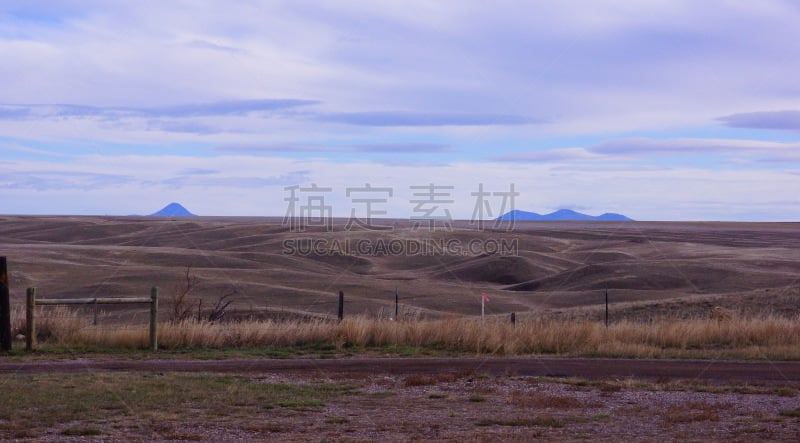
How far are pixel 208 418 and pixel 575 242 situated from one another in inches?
2833

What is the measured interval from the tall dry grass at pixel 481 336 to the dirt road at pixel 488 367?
1384 millimetres

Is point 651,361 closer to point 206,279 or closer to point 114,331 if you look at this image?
point 114,331

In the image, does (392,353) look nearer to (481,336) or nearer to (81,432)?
(481,336)

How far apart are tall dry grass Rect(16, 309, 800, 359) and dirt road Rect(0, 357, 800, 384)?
1384 mm

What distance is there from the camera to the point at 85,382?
500 inches

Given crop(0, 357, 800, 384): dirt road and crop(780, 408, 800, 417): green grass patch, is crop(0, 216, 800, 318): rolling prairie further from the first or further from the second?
crop(780, 408, 800, 417): green grass patch

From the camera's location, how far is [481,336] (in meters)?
19.0

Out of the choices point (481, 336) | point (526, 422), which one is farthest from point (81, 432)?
point (481, 336)

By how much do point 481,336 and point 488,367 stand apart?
126 inches

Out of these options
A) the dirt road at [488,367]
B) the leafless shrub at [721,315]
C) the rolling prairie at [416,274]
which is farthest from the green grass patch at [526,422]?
the rolling prairie at [416,274]

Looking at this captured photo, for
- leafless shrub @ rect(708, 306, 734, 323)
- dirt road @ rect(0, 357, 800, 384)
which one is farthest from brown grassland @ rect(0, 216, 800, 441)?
dirt road @ rect(0, 357, 800, 384)

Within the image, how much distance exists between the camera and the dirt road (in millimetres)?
14695

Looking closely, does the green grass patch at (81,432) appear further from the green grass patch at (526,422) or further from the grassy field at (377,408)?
the green grass patch at (526,422)

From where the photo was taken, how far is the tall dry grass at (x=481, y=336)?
1845 cm
